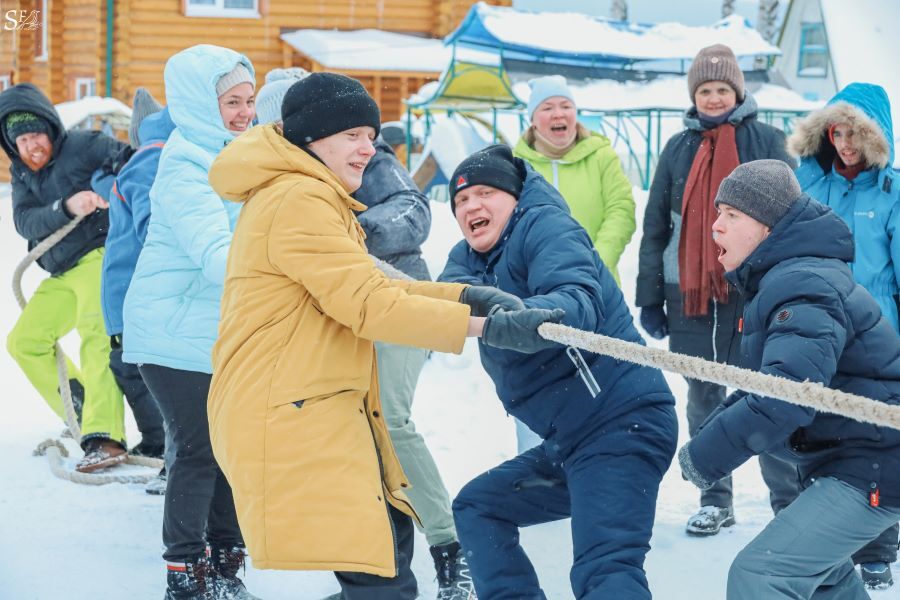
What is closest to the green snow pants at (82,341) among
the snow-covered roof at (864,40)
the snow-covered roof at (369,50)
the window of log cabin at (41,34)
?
the snow-covered roof at (864,40)

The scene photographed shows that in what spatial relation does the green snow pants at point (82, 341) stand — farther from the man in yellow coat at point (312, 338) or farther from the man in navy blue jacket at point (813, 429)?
the man in navy blue jacket at point (813, 429)

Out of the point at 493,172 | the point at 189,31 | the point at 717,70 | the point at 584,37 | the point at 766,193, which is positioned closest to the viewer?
the point at 766,193

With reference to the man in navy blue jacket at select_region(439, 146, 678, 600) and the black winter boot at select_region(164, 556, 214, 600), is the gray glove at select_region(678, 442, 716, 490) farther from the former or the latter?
the black winter boot at select_region(164, 556, 214, 600)

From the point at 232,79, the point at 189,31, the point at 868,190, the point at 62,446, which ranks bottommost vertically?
the point at 62,446

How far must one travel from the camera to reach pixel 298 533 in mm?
2846

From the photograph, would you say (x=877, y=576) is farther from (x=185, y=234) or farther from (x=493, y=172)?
(x=185, y=234)

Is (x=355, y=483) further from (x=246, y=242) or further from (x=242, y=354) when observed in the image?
(x=246, y=242)

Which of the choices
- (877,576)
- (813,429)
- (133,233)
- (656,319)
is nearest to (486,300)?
(813,429)

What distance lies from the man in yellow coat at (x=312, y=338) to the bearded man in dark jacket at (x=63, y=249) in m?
3.28

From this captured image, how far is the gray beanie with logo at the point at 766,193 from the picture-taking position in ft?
10.3

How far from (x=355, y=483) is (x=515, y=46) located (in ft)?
44.1

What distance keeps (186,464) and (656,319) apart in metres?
2.22

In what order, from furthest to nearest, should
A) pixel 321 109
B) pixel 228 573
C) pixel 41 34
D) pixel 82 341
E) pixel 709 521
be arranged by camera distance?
1. pixel 41 34
2. pixel 82 341
3. pixel 709 521
4. pixel 228 573
5. pixel 321 109

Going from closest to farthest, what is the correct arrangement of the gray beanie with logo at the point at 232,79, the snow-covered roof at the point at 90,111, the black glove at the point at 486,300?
the black glove at the point at 486,300, the gray beanie with logo at the point at 232,79, the snow-covered roof at the point at 90,111
